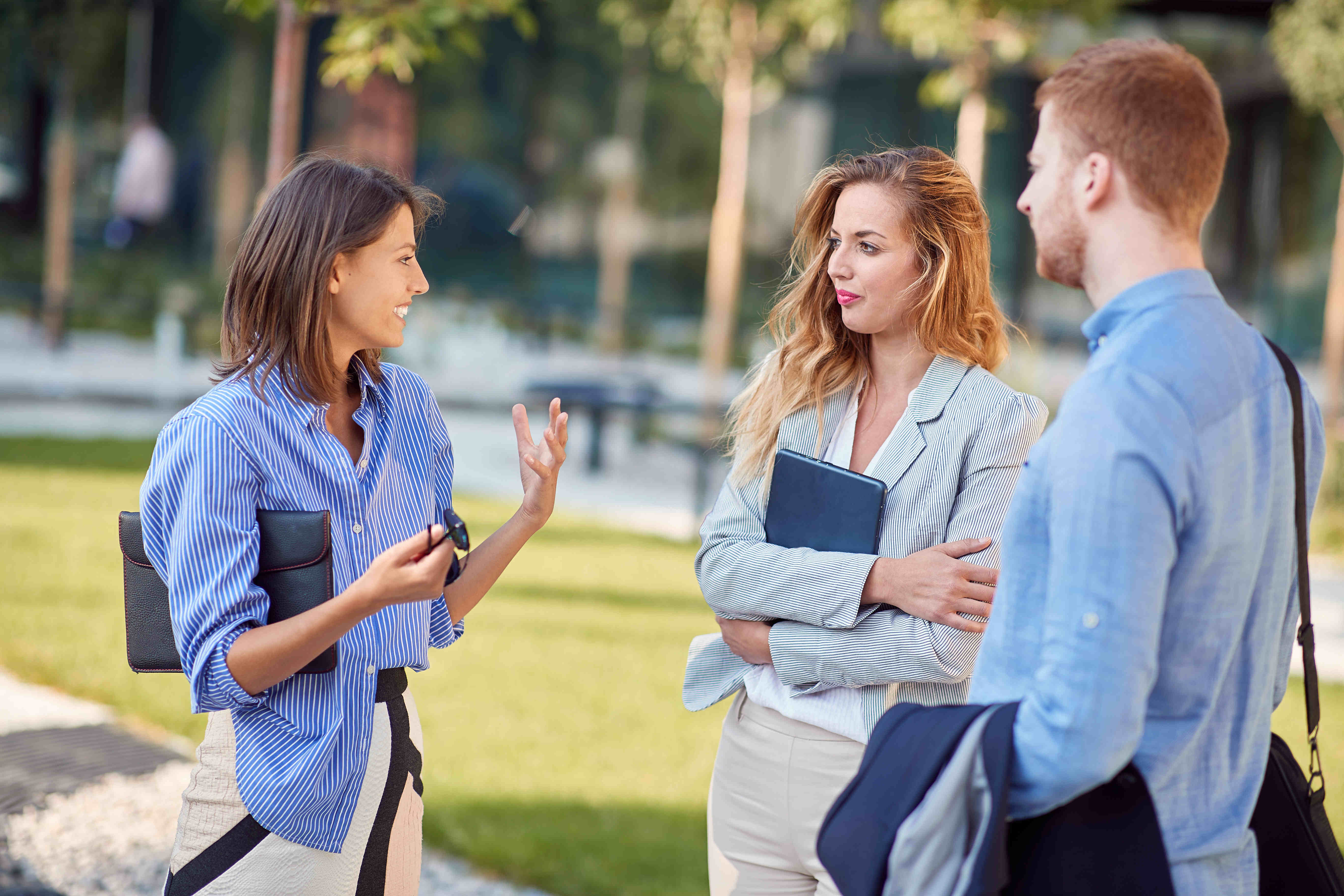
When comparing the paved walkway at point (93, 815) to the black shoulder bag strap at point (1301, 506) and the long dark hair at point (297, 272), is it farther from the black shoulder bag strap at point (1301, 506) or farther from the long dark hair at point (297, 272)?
the black shoulder bag strap at point (1301, 506)

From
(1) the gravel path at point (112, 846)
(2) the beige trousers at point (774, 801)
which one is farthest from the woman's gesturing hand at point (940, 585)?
Answer: (1) the gravel path at point (112, 846)

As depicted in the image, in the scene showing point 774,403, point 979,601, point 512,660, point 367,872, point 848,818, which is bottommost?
point 512,660

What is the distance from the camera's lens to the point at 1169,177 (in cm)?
151

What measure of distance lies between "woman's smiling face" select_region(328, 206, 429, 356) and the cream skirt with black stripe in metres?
0.58

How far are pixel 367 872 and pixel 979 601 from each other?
3.74 ft

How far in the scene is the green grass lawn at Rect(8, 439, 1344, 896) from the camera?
431 cm

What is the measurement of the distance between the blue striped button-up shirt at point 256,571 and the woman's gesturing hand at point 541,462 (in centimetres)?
27

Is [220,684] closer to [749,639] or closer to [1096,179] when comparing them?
[749,639]

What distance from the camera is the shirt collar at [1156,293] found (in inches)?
60.0

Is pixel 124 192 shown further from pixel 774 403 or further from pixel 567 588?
pixel 774 403

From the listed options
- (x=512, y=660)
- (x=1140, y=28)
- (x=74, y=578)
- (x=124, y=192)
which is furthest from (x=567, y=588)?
(x=1140, y=28)

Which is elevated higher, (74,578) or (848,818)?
(848,818)

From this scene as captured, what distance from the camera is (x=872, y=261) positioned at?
2.33 meters

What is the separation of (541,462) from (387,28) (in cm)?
275
